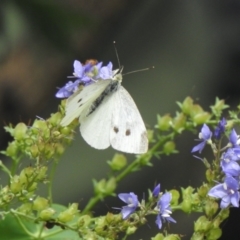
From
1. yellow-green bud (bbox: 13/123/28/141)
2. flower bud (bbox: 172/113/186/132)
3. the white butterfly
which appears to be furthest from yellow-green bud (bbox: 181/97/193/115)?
yellow-green bud (bbox: 13/123/28/141)

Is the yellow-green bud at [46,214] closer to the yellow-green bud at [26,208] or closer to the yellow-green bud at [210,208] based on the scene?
the yellow-green bud at [26,208]

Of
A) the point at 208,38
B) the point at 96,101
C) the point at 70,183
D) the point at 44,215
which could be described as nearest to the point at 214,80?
the point at 208,38

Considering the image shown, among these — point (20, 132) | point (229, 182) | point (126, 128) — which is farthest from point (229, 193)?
point (20, 132)

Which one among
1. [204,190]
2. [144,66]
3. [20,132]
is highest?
[20,132]

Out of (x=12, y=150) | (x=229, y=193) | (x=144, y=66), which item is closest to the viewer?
(x=229, y=193)

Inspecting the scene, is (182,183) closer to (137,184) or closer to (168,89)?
(137,184)

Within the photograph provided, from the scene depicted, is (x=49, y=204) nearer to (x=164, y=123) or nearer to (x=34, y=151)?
(x=34, y=151)
